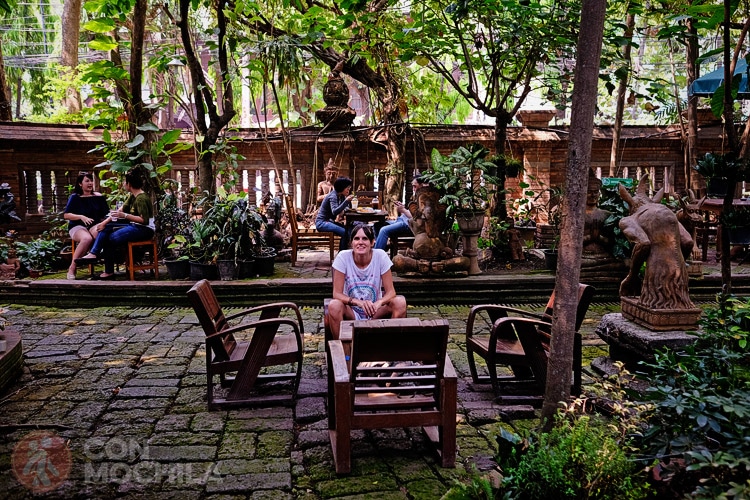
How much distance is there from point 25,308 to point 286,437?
19.2 feet

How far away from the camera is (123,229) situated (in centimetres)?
920

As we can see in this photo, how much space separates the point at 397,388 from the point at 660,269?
2649 mm

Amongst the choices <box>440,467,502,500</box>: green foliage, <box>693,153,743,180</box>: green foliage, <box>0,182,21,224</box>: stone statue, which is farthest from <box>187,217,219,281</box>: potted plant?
<box>440,467,502,500</box>: green foliage

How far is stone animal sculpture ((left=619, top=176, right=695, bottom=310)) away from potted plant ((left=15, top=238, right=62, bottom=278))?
864 cm

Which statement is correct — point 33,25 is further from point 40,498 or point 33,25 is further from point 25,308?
point 40,498

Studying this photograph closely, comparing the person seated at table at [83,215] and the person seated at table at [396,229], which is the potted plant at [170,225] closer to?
the person seated at table at [83,215]

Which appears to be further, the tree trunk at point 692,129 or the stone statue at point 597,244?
the tree trunk at point 692,129

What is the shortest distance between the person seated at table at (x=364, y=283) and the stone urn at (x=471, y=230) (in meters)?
3.49

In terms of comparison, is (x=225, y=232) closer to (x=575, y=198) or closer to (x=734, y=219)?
(x=734, y=219)

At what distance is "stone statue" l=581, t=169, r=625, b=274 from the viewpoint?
8.96 m

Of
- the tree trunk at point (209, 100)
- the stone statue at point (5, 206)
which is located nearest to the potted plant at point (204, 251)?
the tree trunk at point (209, 100)

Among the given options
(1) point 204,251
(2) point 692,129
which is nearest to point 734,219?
(1) point 204,251

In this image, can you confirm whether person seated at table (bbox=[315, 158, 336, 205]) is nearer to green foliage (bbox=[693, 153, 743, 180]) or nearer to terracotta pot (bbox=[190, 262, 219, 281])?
terracotta pot (bbox=[190, 262, 219, 281])

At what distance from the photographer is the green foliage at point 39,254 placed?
33.2 feet
